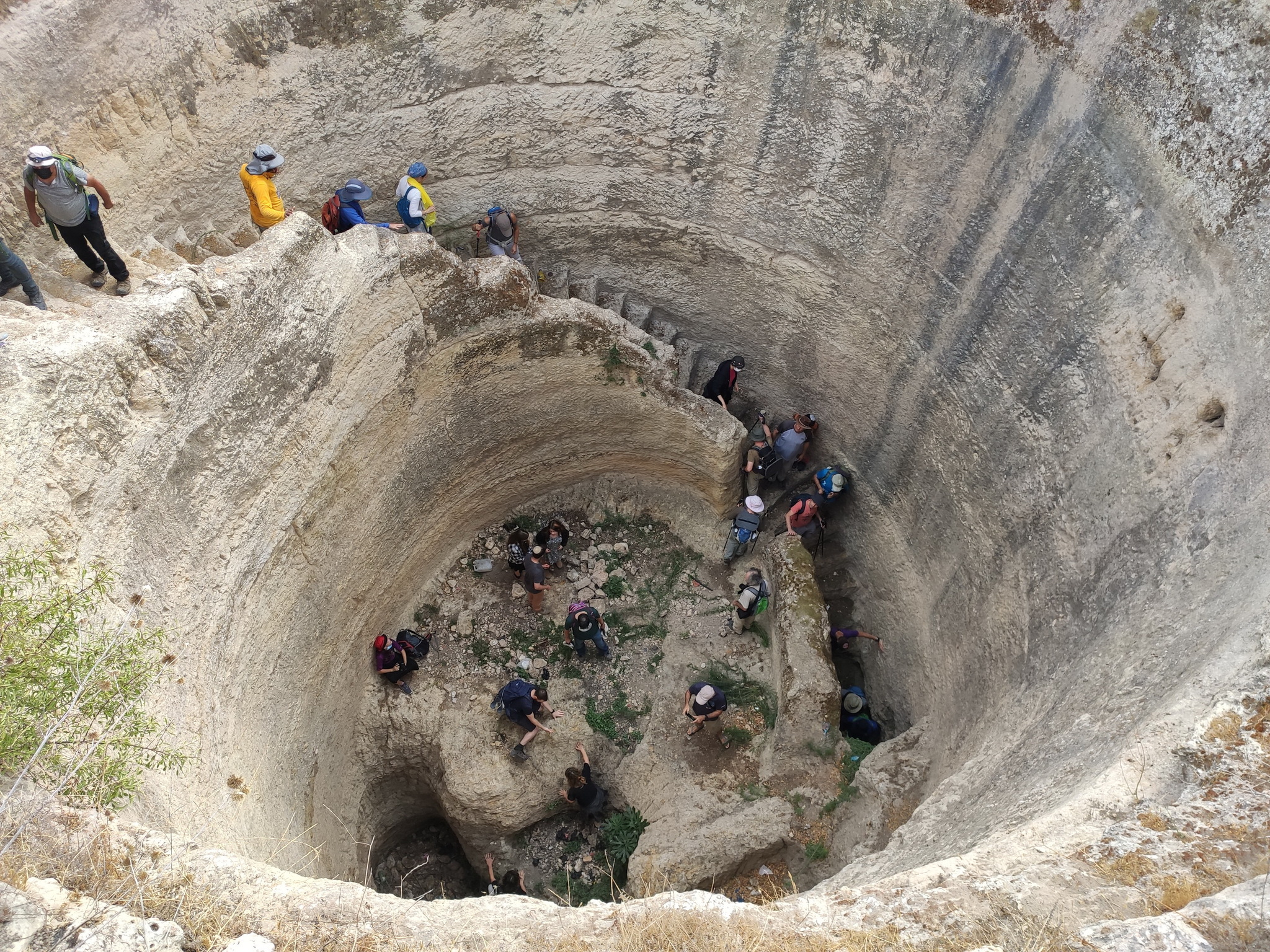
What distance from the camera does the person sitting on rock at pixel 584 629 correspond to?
26.3 feet

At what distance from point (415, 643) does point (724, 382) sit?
4.23m

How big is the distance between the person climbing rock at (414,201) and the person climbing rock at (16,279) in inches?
115

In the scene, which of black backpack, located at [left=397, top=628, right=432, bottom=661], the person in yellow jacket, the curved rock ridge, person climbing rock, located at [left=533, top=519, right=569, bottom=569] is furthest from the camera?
person climbing rock, located at [left=533, top=519, right=569, bottom=569]

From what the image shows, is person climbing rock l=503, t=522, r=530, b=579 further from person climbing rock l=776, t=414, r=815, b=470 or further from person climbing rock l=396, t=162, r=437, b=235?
person climbing rock l=396, t=162, r=437, b=235

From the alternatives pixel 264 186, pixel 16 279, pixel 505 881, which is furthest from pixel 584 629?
pixel 16 279

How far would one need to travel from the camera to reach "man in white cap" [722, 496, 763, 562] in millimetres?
8773

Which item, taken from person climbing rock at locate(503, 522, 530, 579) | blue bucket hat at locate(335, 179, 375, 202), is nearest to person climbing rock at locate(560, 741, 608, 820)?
person climbing rock at locate(503, 522, 530, 579)

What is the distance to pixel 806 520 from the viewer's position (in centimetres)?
889

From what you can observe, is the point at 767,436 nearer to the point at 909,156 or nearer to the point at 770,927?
the point at 909,156

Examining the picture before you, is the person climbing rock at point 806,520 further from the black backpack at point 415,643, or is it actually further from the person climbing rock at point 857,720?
the black backpack at point 415,643

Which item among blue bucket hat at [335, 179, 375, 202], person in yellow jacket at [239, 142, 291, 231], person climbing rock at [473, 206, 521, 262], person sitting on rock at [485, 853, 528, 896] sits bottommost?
person sitting on rock at [485, 853, 528, 896]

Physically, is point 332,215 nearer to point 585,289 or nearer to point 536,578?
point 585,289

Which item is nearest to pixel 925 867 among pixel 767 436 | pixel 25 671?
pixel 25 671

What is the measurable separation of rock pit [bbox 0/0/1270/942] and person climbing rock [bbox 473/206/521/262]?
1.35 feet
